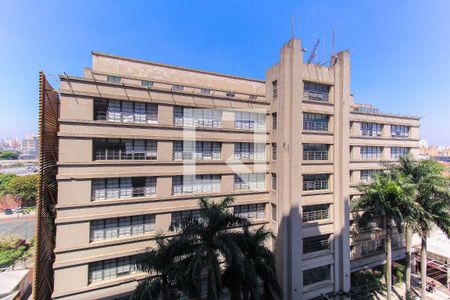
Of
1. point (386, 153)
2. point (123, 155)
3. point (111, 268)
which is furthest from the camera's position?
point (386, 153)

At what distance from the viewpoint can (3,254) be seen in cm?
2944

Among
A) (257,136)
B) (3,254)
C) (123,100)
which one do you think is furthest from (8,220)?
(257,136)

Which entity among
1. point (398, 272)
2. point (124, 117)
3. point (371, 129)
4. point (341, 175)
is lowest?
point (398, 272)

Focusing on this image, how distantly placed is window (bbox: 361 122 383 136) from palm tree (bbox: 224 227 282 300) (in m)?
21.5

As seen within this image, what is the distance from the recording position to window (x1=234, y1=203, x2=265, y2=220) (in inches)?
831

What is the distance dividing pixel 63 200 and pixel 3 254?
26274mm

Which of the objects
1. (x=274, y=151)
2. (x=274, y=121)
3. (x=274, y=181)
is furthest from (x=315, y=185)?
(x=274, y=121)

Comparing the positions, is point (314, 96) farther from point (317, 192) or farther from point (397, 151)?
point (397, 151)

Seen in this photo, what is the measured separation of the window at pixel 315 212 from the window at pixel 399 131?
16.3m

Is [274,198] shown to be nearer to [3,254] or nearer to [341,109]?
[341,109]

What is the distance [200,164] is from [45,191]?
11.7 m

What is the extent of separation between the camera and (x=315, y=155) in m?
22.2


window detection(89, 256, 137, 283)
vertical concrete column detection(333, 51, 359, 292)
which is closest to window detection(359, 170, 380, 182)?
vertical concrete column detection(333, 51, 359, 292)

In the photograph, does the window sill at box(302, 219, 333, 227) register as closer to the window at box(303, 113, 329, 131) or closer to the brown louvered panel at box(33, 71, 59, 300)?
the window at box(303, 113, 329, 131)
